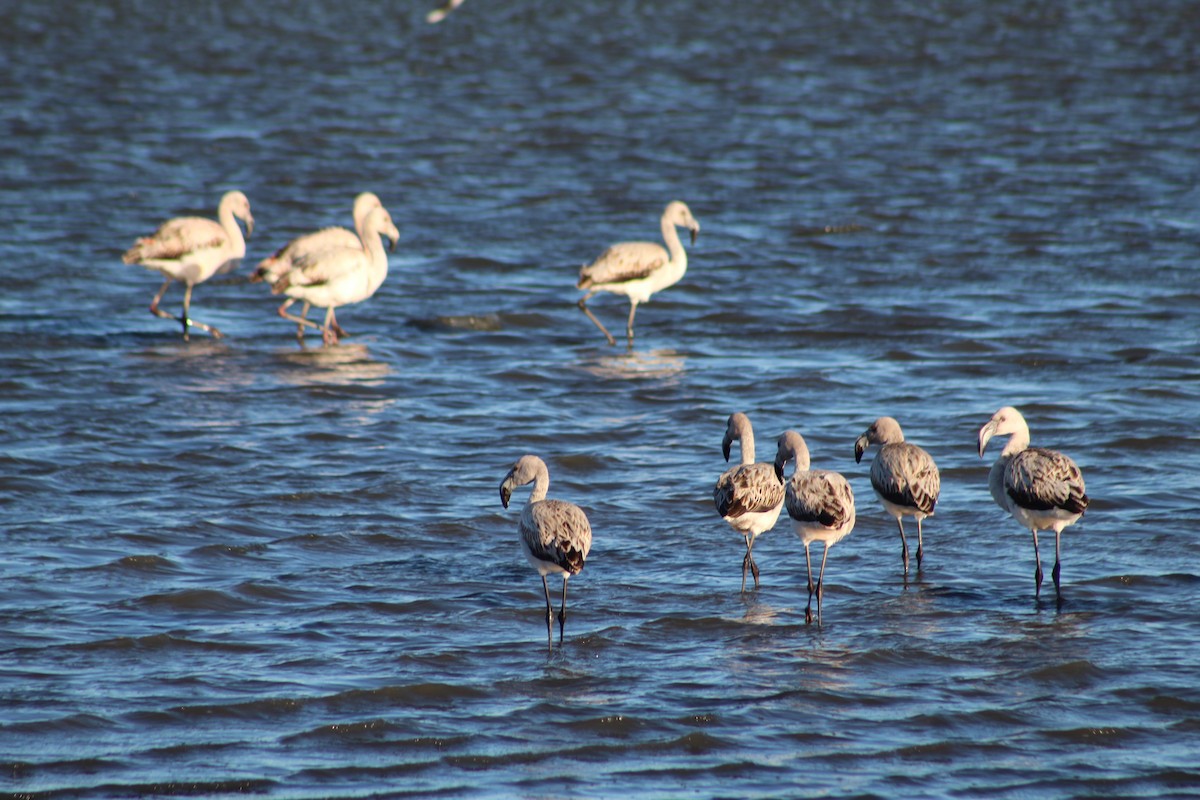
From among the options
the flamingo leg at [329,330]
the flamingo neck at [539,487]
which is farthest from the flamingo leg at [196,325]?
the flamingo neck at [539,487]

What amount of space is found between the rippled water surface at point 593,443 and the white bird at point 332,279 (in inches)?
16.0

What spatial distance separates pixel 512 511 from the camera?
10.8 m

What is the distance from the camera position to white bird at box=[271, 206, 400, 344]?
15250mm

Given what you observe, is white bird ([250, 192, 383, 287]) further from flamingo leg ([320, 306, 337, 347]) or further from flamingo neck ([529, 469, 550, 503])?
flamingo neck ([529, 469, 550, 503])

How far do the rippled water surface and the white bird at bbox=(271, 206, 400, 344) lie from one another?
407mm

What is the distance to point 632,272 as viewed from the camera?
15711 mm

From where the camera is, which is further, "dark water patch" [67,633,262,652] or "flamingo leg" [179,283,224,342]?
"flamingo leg" [179,283,224,342]

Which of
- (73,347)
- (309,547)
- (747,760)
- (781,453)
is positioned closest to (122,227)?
(73,347)

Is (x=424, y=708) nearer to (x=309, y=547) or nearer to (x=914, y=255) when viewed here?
(x=309, y=547)

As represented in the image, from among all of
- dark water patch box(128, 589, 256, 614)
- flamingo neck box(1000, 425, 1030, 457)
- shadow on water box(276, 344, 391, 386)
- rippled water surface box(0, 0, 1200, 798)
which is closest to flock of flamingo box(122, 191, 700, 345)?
shadow on water box(276, 344, 391, 386)

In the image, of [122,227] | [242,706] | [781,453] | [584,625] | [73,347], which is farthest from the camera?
[122,227]

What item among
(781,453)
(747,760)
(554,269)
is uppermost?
(554,269)

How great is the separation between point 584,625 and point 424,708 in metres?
1.32

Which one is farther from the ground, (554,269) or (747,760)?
(554,269)
